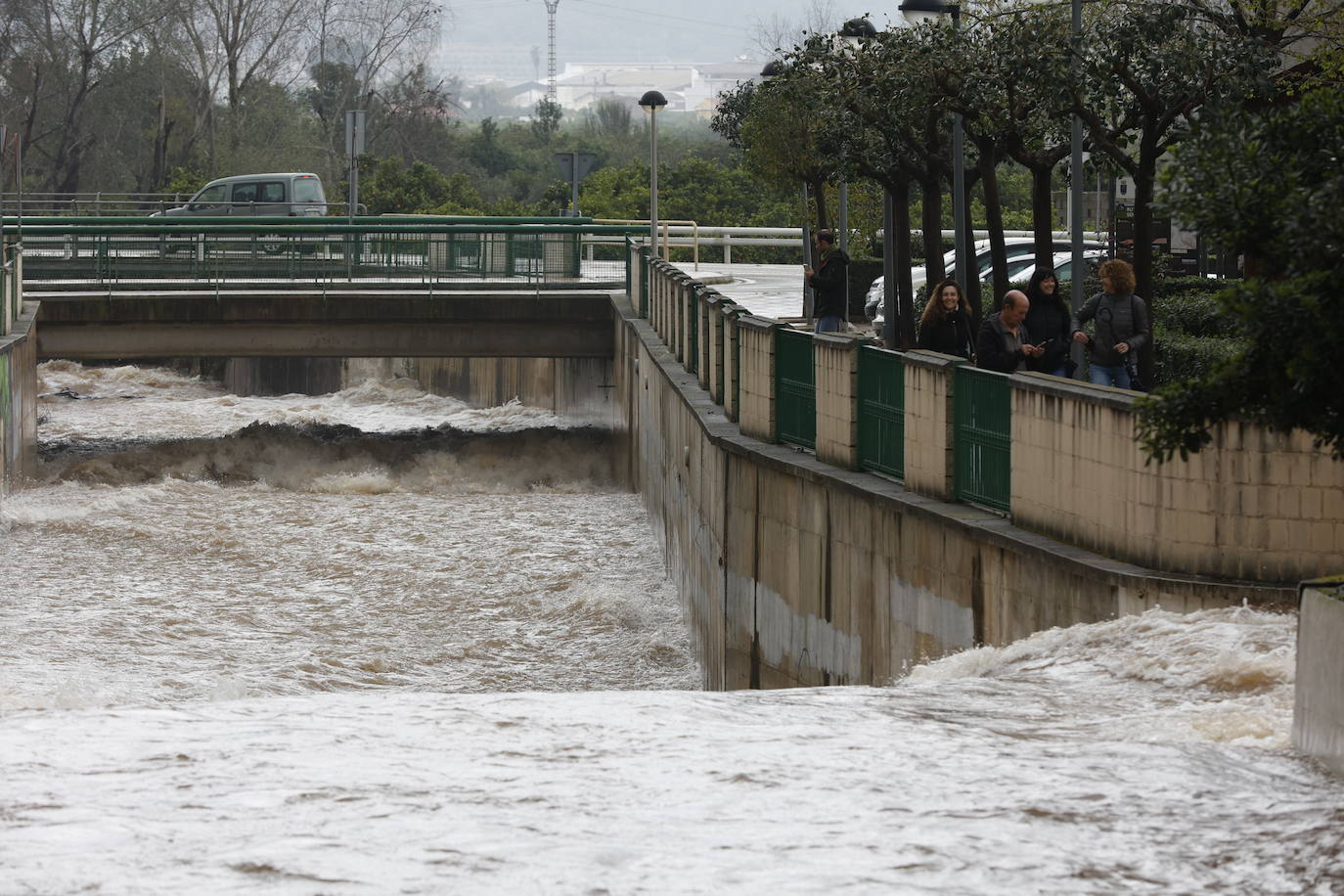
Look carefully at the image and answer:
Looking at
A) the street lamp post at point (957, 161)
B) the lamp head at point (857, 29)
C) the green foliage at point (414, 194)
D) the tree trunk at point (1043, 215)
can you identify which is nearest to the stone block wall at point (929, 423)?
the tree trunk at point (1043, 215)

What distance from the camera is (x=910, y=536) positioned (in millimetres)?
11773

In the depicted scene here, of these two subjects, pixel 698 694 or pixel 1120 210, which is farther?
pixel 1120 210

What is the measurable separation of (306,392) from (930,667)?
42404 millimetres

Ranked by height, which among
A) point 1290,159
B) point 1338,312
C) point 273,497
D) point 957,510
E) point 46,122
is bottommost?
point 273,497

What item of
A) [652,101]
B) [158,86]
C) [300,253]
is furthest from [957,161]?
[158,86]

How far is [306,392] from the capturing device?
51.5m

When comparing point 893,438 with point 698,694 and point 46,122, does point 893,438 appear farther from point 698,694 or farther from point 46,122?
point 46,122

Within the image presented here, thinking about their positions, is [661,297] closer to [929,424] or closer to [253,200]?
[929,424]

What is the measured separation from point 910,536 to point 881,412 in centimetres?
173

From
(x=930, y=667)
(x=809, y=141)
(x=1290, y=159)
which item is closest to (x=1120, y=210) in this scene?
(x=809, y=141)

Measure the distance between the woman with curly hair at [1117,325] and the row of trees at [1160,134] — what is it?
2.35ft

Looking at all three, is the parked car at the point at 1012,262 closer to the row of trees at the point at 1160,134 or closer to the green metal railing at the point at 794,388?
the row of trees at the point at 1160,134

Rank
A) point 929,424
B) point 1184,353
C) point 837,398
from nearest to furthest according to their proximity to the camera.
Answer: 1. point 929,424
2. point 837,398
3. point 1184,353

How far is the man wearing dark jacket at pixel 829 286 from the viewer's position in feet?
73.5
